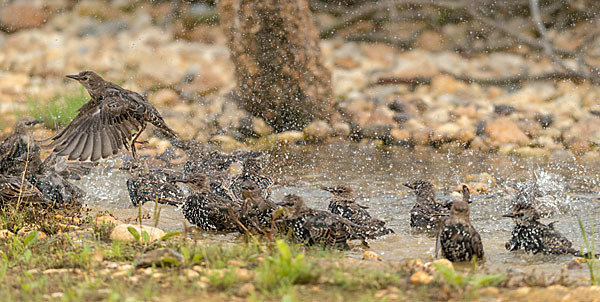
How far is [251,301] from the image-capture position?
135 inches

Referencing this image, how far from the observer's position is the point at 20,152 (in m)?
5.79

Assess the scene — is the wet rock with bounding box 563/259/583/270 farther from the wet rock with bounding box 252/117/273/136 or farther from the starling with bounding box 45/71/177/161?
the wet rock with bounding box 252/117/273/136

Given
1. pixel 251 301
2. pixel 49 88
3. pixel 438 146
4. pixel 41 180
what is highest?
pixel 49 88

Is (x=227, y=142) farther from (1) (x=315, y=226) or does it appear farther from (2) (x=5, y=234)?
(2) (x=5, y=234)

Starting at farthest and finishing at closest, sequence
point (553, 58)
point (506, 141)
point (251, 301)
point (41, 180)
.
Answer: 1. point (553, 58)
2. point (506, 141)
3. point (41, 180)
4. point (251, 301)

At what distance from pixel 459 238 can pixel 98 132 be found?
2.79 m

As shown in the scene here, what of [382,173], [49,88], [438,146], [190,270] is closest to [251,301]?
[190,270]

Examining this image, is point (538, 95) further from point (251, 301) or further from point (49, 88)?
point (251, 301)

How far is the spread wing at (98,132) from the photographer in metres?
5.59

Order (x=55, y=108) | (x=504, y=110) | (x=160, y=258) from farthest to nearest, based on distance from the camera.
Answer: (x=504, y=110) → (x=55, y=108) → (x=160, y=258)

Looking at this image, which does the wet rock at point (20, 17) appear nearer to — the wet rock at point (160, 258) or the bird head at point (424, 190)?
the bird head at point (424, 190)

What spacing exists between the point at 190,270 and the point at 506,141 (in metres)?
6.52

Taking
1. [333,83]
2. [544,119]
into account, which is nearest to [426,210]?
[544,119]

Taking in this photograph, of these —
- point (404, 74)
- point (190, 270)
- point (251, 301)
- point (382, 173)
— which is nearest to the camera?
point (251, 301)
